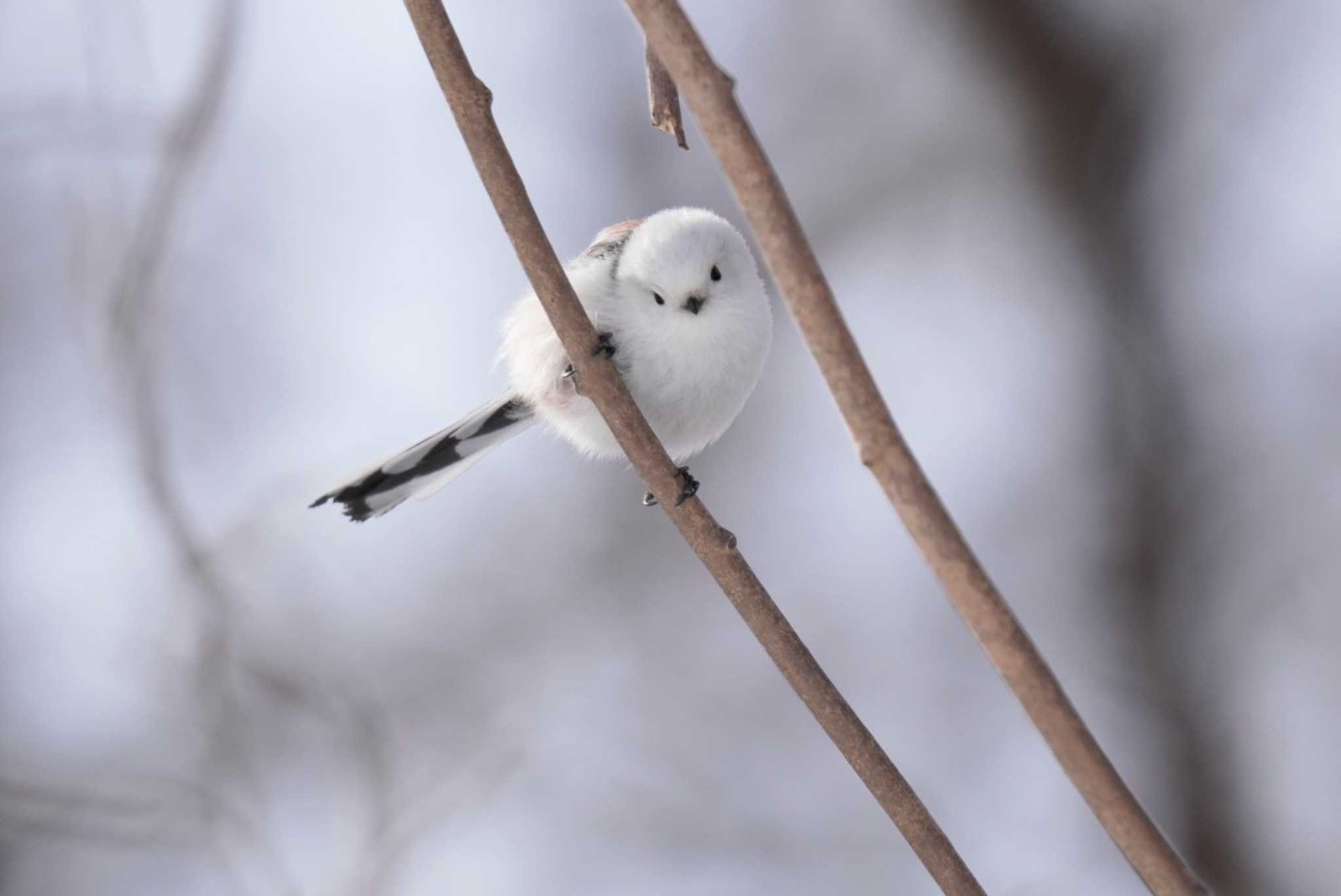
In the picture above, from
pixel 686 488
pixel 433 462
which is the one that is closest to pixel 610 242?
pixel 433 462

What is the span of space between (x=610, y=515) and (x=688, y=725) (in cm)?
37

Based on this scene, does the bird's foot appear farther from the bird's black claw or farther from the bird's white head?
the bird's white head

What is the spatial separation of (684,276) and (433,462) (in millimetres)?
274

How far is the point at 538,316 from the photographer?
1.05m

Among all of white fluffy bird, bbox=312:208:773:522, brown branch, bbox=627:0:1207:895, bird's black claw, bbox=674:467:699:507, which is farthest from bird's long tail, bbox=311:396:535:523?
brown branch, bbox=627:0:1207:895

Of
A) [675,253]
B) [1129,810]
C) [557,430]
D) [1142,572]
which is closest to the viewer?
[1129,810]

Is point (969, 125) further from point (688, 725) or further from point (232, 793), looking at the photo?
point (232, 793)

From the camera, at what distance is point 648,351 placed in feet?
3.22

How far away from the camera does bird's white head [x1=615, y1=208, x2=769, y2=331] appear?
97cm

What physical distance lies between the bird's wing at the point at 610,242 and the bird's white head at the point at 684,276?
0.12 ft

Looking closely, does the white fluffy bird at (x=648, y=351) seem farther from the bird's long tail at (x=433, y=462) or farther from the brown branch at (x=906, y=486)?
the brown branch at (x=906, y=486)

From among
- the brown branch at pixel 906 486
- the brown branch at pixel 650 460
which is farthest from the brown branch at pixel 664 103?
the brown branch at pixel 906 486

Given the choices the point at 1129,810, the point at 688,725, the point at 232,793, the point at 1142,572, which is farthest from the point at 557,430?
the point at 1142,572

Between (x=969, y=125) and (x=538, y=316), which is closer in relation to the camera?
(x=538, y=316)
